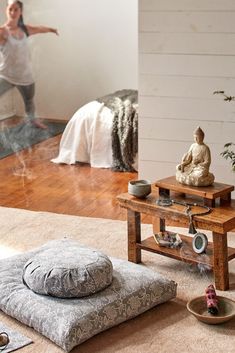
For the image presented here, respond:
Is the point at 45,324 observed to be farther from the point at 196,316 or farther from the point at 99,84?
the point at 99,84

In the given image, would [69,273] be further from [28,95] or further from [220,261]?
[28,95]

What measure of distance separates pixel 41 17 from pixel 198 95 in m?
1.33

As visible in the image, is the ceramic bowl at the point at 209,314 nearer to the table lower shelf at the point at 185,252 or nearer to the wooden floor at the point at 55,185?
the table lower shelf at the point at 185,252

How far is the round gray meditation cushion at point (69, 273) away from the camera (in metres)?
2.86

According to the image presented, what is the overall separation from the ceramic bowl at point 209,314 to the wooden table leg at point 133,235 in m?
0.57

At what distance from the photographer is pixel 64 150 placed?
511 cm

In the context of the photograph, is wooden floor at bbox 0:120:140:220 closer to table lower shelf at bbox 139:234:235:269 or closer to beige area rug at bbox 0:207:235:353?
beige area rug at bbox 0:207:235:353

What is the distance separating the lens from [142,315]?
2949mm

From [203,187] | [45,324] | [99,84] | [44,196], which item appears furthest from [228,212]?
[99,84]

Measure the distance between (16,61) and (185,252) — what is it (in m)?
2.25

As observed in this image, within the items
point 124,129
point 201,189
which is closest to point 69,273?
point 201,189

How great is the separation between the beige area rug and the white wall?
3.92 feet

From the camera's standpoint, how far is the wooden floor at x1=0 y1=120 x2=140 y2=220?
4336 millimetres

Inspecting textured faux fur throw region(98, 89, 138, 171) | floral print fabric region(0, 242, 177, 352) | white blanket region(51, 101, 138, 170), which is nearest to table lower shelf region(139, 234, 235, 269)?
floral print fabric region(0, 242, 177, 352)
